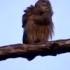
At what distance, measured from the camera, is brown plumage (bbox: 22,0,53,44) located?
6555 millimetres

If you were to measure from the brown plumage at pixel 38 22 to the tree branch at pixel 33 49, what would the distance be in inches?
103

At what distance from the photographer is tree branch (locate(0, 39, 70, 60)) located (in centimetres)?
383

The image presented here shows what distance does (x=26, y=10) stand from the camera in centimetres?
690

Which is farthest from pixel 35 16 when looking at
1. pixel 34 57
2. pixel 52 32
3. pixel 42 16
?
pixel 34 57

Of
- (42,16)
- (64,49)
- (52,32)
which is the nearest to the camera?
(64,49)

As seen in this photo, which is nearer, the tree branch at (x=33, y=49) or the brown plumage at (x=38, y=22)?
the tree branch at (x=33, y=49)

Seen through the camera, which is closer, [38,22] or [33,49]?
[33,49]

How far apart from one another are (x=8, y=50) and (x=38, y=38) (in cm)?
305

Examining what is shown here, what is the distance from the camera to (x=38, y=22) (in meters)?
6.60

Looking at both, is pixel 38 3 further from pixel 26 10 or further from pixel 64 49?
pixel 64 49

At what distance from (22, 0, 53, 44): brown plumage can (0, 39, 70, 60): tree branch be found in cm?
261

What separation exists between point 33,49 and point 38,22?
277 centimetres

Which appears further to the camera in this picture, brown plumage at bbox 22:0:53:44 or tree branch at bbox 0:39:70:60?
brown plumage at bbox 22:0:53:44

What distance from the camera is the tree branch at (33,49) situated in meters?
3.83
